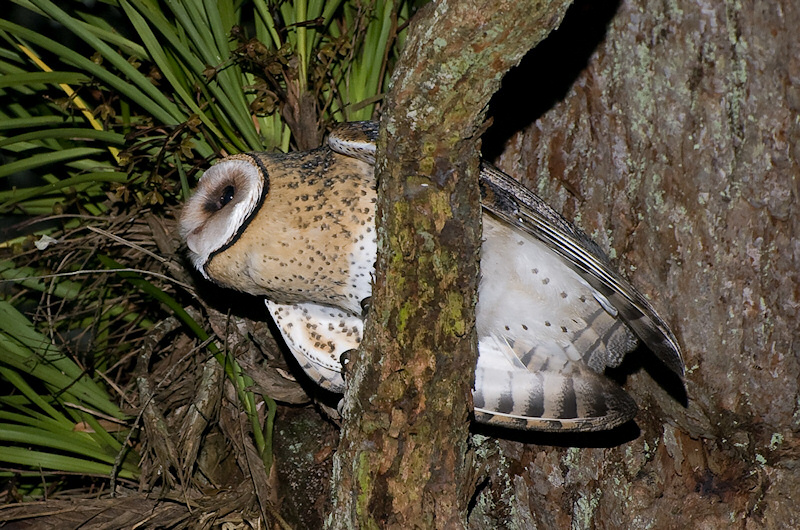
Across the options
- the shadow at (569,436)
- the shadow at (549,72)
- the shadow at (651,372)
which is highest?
the shadow at (549,72)

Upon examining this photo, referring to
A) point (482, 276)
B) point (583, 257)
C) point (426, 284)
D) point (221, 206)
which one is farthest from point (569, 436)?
point (221, 206)

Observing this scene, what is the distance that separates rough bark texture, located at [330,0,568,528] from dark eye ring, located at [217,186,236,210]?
88 centimetres

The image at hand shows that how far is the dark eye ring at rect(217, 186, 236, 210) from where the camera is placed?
7.68 feet

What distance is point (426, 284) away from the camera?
1579 millimetres

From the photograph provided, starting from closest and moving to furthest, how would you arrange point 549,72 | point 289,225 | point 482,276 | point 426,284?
point 426,284, point 289,225, point 482,276, point 549,72

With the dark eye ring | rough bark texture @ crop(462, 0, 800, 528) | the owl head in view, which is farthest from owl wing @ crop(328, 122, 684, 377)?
the dark eye ring

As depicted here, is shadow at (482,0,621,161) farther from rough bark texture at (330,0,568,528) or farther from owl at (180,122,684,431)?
rough bark texture at (330,0,568,528)

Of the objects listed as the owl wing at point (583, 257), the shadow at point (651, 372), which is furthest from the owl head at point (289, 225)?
the shadow at point (651, 372)

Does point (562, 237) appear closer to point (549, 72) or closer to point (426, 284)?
point (426, 284)

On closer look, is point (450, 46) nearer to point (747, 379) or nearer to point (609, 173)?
point (609, 173)

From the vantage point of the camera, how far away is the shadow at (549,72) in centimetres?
240

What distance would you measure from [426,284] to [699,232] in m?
1.10

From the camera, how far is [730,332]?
2.22 metres

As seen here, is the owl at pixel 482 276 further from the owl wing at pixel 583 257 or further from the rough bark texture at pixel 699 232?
the rough bark texture at pixel 699 232
